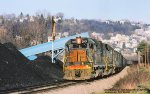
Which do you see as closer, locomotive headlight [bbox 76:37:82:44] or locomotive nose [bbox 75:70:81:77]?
locomotive nose [bbox 75:70:81:77]

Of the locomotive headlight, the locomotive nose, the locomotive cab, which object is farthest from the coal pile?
the locomotive headlight

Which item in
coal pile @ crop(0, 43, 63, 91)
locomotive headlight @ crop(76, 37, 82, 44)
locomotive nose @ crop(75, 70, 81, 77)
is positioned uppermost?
locomotive headlight @ crop(76, 37, 82, 44)

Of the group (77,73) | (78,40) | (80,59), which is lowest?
(77,73)

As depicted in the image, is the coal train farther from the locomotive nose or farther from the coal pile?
the coal pile

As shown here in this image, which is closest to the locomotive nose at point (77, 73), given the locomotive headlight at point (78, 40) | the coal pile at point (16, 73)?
the locomotive headlight at point (78, 40)

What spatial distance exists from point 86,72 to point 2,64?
34.5 feet

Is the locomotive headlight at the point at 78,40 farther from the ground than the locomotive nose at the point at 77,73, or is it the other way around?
the locomotive headlight at the point at 78,40

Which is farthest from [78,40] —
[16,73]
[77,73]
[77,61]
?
[16,73]

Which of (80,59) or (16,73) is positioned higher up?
(80,59)

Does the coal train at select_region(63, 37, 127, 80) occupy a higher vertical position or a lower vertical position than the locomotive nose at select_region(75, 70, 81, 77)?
higher

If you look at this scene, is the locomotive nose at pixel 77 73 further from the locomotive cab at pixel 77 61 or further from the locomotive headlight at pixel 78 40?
the locomotive headlight at pixel 78 40

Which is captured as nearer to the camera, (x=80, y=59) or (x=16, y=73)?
(x=80, y=59)

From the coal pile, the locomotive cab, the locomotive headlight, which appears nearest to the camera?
the locomotive cab

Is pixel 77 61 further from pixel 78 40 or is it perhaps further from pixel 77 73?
pixel 78 40
